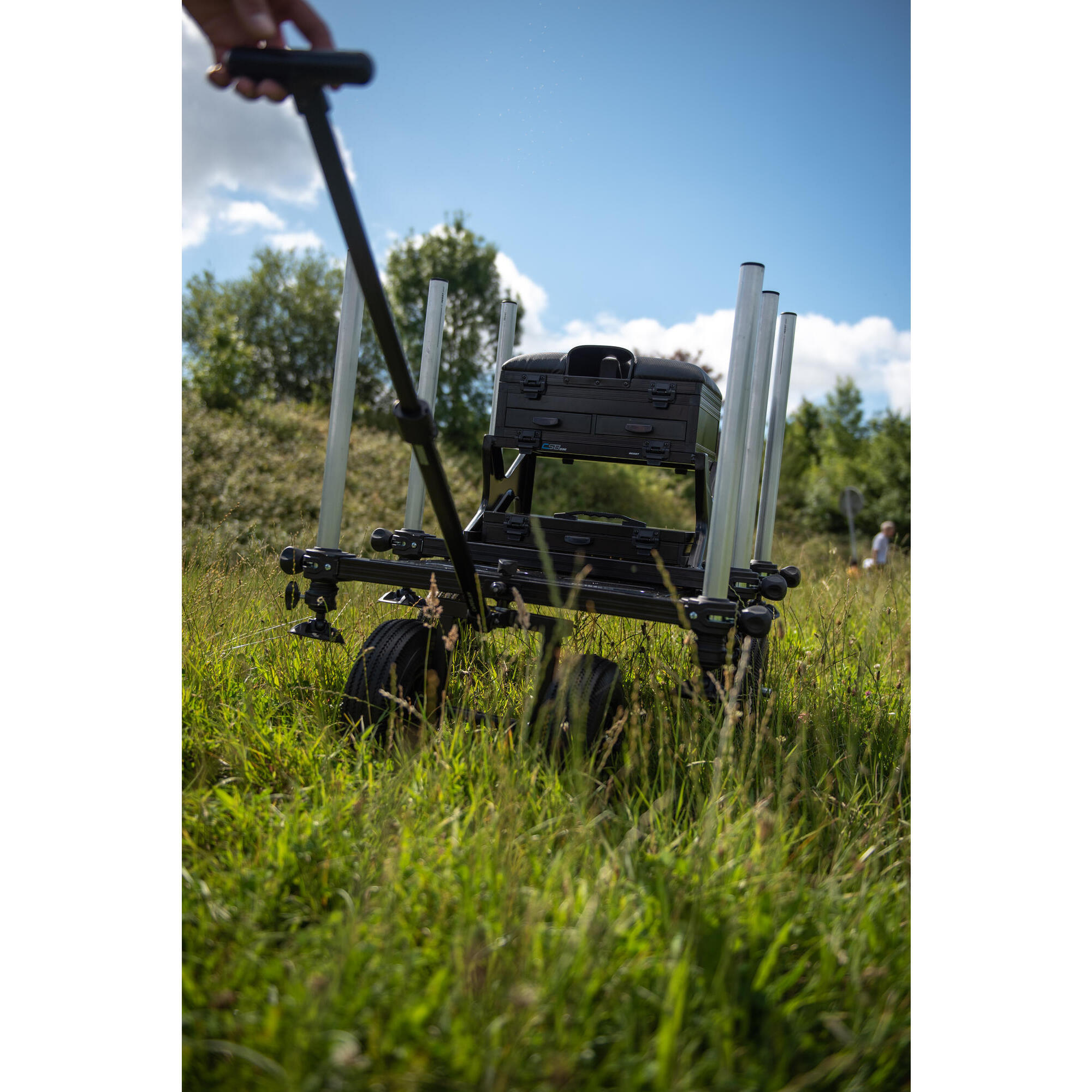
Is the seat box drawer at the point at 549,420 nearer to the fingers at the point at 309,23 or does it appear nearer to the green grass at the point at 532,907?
the green grass at the point at 532,907

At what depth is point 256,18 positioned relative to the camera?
1370 millimetres

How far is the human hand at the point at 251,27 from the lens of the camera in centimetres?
137

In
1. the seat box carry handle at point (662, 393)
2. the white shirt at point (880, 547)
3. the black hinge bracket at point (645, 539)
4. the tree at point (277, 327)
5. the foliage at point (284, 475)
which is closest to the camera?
the black hinge bracket at point (645, 539)

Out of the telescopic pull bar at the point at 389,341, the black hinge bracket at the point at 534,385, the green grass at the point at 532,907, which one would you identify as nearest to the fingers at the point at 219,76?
the telescopic pull bar at the point at 389,341

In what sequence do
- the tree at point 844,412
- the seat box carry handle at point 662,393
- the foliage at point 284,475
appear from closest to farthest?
the seat box carry handle at point 662,393 < the foliage at point 284,475 < the tree at point 844,412

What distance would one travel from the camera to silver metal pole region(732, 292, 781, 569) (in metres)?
2.95

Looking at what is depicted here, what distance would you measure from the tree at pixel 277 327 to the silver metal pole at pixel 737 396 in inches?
508

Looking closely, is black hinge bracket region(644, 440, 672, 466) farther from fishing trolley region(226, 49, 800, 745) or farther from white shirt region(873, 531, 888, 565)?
white shirt region(873, 531, 888, 565)

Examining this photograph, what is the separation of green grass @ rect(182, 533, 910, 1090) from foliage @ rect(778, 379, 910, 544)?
19.5m

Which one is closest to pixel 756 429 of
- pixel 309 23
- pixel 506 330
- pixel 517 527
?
pixel 517 527

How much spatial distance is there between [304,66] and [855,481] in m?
28.7

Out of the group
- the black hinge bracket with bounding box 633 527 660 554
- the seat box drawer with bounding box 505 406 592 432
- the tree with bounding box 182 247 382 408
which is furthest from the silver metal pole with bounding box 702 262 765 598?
the tree with bounding box 182 247 382 408
